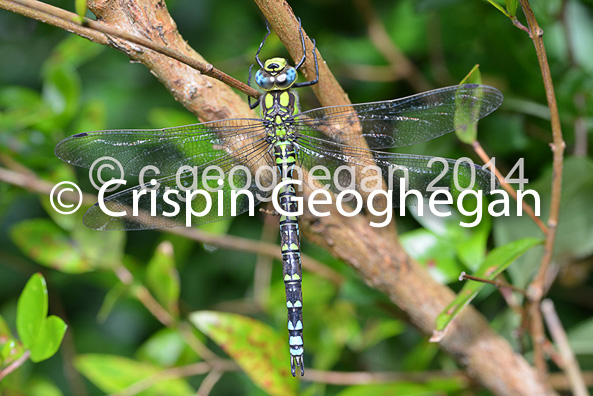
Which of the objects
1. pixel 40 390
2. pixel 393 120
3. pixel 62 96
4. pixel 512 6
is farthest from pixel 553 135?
pixel 40 390

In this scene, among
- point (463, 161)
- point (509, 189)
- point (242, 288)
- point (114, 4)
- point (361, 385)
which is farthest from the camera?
point (242, 288)

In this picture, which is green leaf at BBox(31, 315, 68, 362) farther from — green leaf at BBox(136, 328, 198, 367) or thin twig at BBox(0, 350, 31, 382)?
green leaf at BBox(136, 328, 198, 367)

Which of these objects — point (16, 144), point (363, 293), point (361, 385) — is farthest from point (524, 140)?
point (16, 144)

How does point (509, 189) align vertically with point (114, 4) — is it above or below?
below

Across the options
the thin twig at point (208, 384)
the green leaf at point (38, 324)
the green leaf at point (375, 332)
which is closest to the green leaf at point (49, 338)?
the green leaf at point (38, 324)

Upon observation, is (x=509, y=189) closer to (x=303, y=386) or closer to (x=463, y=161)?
(x=463, y=161)

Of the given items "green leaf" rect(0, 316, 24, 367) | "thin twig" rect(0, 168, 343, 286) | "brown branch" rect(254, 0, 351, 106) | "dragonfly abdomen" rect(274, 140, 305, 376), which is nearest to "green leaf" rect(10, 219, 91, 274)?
"thin twig" rect(0, 168, 343, 286)

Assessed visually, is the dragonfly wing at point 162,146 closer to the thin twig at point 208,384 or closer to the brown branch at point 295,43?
the brown branch at point 295,43
